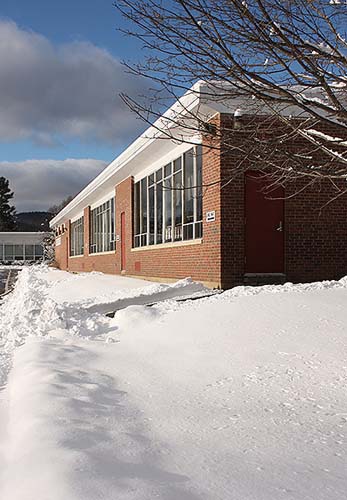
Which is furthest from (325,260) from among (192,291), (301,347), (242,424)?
(242,424)

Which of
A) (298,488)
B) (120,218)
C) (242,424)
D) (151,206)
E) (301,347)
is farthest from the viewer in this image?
(120,218)

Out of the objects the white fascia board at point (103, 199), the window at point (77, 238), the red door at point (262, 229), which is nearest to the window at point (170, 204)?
the red door at point (262, 229)

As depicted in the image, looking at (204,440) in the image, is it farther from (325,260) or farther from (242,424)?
(325,260)

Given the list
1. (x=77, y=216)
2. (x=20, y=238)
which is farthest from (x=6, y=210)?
(x=77, y=216)

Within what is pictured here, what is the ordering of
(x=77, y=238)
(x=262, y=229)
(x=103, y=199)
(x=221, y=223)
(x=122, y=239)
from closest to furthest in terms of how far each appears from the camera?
(x=221, y=223) < (x=262, y=229) < (x=122, y=239) < (x=103, y=199) < (x=77, y=238)

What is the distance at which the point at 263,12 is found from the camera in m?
4.51

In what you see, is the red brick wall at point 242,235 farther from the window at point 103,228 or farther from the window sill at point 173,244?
the window at point 103,228

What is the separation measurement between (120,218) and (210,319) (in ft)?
47.1

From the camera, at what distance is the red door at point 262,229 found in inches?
454

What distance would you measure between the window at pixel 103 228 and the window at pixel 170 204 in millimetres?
4652

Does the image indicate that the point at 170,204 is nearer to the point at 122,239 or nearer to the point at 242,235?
the point at 242,235

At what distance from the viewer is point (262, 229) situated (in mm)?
11648

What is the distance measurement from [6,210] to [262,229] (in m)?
91.1

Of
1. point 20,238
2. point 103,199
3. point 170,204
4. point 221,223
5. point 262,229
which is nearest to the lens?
point 221,223
